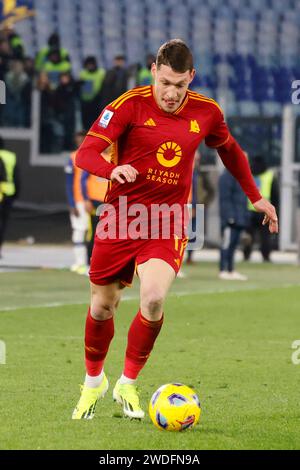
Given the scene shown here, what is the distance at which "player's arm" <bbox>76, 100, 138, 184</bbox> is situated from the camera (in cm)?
746

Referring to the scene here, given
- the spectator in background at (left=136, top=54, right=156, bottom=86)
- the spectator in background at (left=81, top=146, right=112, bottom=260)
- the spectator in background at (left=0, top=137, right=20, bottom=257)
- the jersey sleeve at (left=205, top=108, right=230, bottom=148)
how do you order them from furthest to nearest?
1. the spectator in background at (left=136, top=54, right=156, bottom=86)
2. the spectator in background at (left=0, top=137, right=20, bottom=257)
3. the spectator in background at (left=81, top=146, right=112, bottom=260)
4. the jersey sleeve at (left=205, top=108, right=230, bottom=148)

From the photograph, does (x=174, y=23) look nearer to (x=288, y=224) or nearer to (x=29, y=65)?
(x=29, y=65)

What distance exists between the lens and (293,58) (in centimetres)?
2820

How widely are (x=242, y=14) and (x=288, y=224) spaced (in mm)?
5195

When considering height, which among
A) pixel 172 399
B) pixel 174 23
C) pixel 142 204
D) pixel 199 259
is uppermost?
pixel 174 23

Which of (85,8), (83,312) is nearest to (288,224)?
(85,8)

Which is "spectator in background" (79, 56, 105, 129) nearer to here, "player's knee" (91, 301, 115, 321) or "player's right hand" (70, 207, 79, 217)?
"player's right hand" (70, 207, 79, 217)

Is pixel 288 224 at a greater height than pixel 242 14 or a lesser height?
lesser

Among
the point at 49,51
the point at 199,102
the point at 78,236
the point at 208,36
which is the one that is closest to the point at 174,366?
the point at 199,102

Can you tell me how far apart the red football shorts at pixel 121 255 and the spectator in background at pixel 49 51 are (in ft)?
70.0

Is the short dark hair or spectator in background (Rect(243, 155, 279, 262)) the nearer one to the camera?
the short dark hair

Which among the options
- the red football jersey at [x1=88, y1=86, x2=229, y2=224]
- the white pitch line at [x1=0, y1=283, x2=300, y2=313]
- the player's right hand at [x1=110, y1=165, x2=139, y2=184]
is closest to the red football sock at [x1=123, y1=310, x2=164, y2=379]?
the red football jersey at [x1=88, y1=86, x2=229, y2=224]

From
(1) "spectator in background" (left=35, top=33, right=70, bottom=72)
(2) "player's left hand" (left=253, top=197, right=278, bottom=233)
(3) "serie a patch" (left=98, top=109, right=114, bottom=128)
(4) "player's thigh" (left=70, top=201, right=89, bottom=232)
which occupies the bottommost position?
(4) "player's thigh" (left=70, top=201, right=89, bottom=232)

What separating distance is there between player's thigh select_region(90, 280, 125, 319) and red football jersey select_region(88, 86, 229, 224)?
1.61 ft
